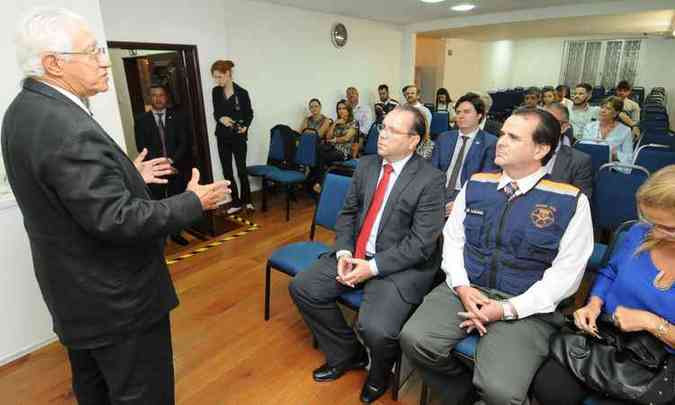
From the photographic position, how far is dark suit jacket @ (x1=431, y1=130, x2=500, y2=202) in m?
2.68

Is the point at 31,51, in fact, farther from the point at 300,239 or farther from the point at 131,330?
the point at 300,239

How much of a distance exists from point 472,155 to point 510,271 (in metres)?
1.32

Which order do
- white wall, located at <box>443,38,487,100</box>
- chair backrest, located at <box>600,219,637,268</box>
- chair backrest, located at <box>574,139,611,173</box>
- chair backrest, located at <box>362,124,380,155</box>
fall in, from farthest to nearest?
white wall, located at <box>443,38,487,100</box> → chair backrest, located at <box>362,124,380,155</box> → chair backrest, located at <box>574,139,611,173</box> → chair backrest, located at <box>600,219,637,268</box>

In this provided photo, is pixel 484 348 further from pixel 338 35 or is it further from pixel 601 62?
pixel 601 62

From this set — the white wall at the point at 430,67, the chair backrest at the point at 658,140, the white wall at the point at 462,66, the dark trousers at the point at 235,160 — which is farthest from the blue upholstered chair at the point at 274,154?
the white wall at the point at 462,66

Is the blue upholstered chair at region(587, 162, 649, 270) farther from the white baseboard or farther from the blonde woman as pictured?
the white baseboard

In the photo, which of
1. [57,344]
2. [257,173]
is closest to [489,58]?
[257,173]

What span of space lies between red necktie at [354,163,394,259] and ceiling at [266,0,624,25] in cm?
389

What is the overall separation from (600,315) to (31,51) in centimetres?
198

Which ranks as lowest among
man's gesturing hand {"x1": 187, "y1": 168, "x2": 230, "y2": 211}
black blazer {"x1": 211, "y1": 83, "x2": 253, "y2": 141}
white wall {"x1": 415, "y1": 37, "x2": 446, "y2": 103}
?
man's gesturing hand {"x1": 187, "y1": 168, "x2": 230, "y2": 211}

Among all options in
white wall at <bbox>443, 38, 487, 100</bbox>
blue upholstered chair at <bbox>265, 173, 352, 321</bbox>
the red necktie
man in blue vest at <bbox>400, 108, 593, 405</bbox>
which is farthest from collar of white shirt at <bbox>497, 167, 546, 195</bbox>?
white wall at <bbox>443, 38, 487, 100</bbox>

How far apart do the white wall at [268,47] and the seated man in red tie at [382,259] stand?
2913 mm

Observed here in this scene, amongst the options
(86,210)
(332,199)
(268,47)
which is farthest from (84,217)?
(268,47)

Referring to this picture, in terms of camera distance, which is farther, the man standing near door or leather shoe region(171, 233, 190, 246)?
leather shoe region(171, 233, 190, 246)
